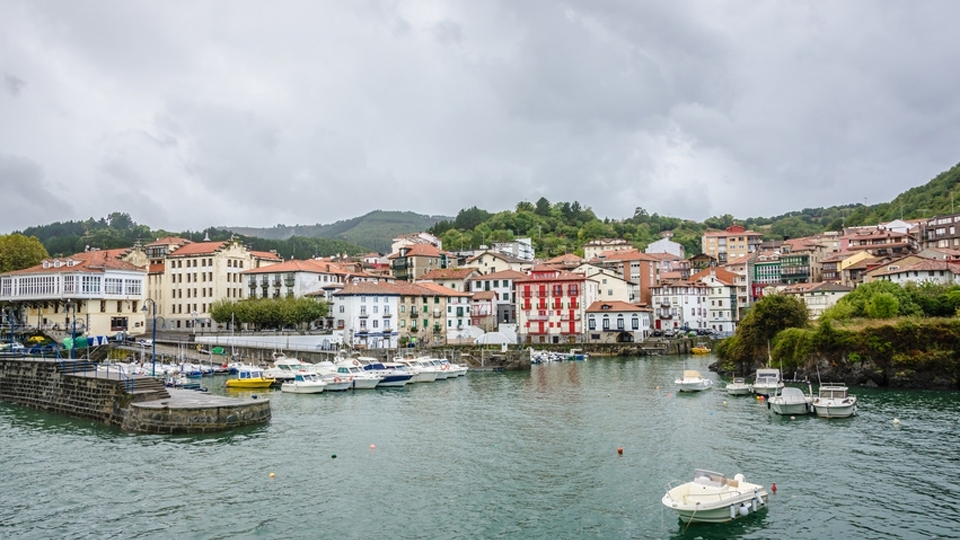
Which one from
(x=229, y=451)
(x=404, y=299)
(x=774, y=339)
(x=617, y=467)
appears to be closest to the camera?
(x=617, y=467)

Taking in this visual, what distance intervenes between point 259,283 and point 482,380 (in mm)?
48104

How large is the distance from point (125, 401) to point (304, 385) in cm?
1669

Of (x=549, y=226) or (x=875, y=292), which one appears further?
(x=549, y=226)

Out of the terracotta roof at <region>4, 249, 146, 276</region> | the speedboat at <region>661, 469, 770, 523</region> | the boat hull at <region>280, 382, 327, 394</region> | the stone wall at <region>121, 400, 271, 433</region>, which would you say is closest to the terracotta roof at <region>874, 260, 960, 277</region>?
the boat hull at <region>280, 382, 327, 394</region>

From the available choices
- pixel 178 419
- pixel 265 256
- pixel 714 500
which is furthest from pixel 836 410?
pixel 265 256

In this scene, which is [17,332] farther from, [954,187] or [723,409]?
[954,187]

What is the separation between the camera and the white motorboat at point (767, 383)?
45.6 m

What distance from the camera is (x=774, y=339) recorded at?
2307 inches

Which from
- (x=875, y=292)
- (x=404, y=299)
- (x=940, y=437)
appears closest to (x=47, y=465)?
(x=940, y=437)

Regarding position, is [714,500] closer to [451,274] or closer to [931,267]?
[931,267]

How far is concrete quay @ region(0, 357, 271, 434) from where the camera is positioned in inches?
1261

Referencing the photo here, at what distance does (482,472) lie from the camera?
2594 centimetres

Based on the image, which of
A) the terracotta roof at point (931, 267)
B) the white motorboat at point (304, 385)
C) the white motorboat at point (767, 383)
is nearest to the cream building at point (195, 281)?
the white motorboat at point (304, 385)

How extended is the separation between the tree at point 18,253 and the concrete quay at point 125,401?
2316 inches
